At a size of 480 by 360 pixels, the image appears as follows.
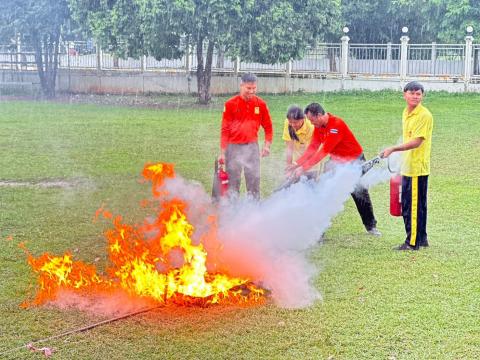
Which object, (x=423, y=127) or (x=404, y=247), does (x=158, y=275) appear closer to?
(x=404, y=247)

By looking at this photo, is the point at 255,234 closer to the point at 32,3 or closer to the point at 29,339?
the point at 29,339

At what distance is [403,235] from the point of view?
848 centimetres

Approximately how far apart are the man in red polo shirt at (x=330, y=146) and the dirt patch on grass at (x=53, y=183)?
4.87m

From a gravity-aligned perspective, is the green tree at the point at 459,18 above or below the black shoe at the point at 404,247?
above

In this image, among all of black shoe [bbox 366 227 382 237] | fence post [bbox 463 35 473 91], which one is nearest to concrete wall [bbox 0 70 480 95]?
fence post [bbox 463 35 473 91]

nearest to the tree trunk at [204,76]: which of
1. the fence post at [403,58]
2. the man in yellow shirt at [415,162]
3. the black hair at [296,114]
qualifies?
the fence post at [403,58]

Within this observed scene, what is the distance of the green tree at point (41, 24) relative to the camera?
57.9 feet

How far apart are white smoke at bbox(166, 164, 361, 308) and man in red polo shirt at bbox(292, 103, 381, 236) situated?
0.54ft

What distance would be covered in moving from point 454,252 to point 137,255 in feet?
11.6

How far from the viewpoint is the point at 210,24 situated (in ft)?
78.6

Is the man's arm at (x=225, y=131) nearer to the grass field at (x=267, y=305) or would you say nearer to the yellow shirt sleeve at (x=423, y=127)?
the grass field at (x=267, y=305)

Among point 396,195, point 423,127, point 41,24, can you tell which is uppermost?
point 41,24

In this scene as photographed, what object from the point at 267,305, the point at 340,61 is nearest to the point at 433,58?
the point at 340,61

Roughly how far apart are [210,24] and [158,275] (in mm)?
18887
